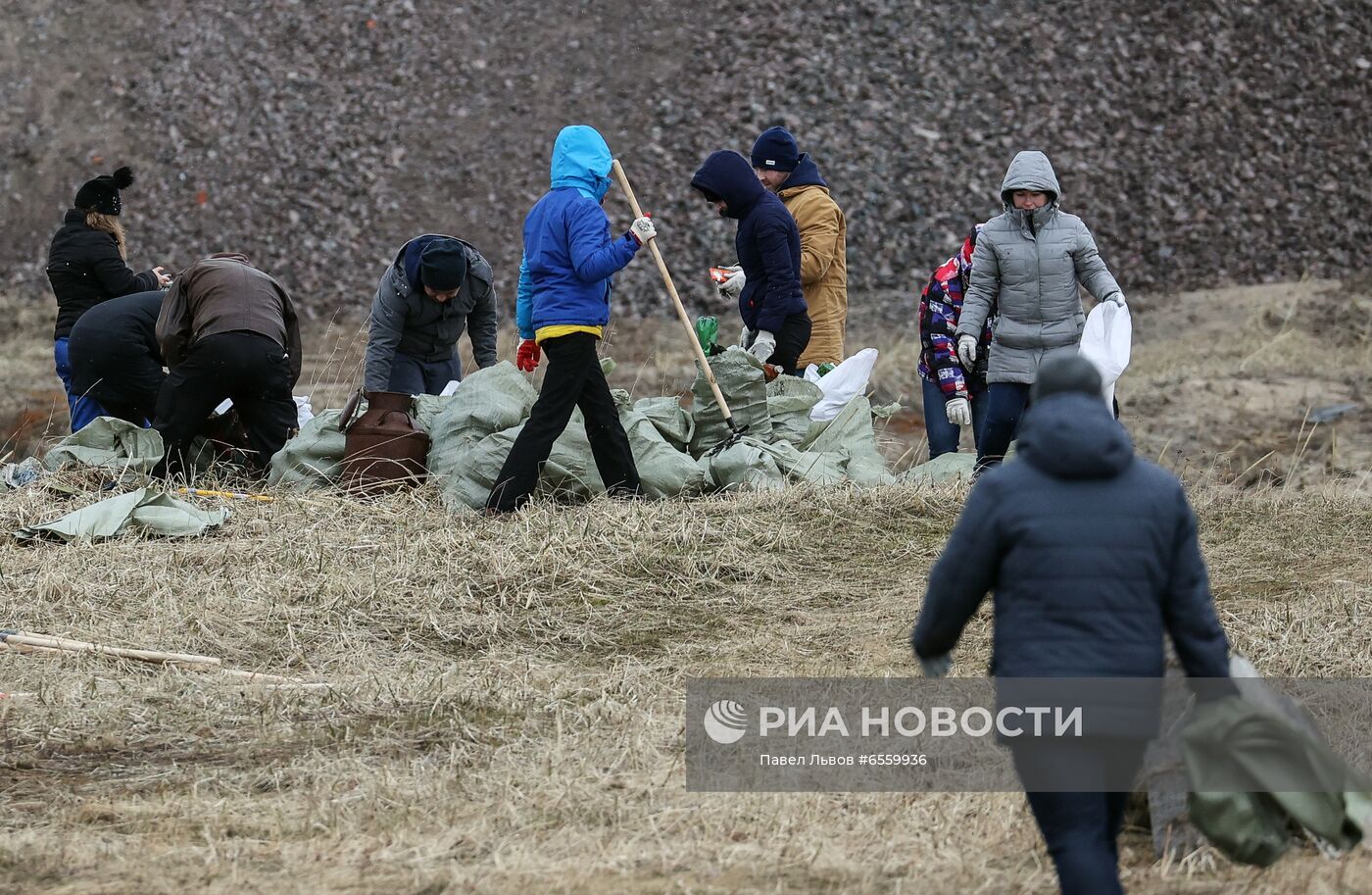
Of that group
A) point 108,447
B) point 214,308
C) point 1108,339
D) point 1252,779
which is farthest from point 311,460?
point 1252,779

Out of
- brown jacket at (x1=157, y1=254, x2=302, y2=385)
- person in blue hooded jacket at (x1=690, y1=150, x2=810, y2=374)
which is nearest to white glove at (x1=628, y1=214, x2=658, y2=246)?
person in blue hooded jacket at (x1=690, y1=150, x2=810, y2=374)

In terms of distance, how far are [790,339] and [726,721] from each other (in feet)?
10.5

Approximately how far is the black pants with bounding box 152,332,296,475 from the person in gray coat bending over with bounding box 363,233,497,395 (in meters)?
0.41

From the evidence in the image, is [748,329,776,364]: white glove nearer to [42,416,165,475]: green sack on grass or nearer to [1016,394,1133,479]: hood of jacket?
[42,416,165,475]: green sack on grass

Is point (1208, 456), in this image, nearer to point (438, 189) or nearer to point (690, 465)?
point (690, 465)

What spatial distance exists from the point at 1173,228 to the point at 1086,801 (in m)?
13.9

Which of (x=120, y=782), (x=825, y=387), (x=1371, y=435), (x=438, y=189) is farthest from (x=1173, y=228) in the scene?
(x=120, y=782)

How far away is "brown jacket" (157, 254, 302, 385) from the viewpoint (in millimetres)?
6582

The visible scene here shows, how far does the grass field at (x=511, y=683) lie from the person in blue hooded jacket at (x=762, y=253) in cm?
106

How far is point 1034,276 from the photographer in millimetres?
5895

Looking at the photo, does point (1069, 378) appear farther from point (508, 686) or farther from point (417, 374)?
point (417, 374)

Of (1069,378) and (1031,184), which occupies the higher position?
(1031,184)

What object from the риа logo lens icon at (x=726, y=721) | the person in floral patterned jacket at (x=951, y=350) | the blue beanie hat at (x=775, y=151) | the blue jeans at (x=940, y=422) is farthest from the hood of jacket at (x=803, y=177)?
the риа logo lens icon at (x=726, y=721)

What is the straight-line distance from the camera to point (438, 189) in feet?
54.5
